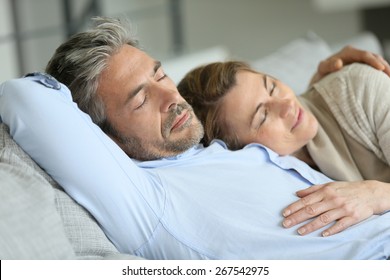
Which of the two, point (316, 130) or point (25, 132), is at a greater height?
point (25, 132)

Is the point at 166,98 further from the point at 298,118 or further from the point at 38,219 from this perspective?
the point at 38,219

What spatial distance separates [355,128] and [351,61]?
0.31 meters

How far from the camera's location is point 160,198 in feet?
4.57

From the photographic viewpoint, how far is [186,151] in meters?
1.58

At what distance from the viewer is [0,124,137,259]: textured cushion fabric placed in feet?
4.22

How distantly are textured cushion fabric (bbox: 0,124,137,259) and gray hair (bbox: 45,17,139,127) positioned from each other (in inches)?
9.8

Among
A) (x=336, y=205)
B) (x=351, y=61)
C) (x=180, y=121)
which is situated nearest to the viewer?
(x=336, y=205)

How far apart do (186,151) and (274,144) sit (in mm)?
280

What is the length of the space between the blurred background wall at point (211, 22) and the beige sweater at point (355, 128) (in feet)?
9.01

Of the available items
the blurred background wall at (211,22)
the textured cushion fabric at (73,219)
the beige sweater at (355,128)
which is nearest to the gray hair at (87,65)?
the textured cushion fabric at (73,219)

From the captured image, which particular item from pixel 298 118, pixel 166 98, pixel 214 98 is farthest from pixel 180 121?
pixel 298 118

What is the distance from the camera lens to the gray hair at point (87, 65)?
152 centimetres
